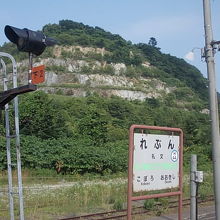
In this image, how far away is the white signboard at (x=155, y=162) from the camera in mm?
5801

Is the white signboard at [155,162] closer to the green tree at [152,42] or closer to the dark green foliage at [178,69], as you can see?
the dark green foliage at [178,69]

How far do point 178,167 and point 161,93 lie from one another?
114173 millimetres

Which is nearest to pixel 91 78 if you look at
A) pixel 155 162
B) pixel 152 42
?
pixel 152 42

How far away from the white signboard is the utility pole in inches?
46.0

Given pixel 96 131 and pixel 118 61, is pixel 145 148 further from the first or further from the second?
pixel 118 61

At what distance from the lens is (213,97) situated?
25.5ft

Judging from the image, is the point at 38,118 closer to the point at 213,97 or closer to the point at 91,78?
the point at 213,97

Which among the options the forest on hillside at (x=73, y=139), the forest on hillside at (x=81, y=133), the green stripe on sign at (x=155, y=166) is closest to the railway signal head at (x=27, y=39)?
the forest on hillside at (x=81, y=133)

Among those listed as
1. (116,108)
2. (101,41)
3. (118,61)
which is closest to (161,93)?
(118,61)

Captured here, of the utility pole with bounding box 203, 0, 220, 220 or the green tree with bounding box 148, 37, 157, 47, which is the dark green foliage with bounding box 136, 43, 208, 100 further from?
the utility pole with bounding box 203, 0, 220, 220

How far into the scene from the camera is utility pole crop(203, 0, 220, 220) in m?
7.54

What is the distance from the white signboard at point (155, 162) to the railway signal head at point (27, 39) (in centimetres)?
210

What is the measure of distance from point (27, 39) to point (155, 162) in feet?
9.66

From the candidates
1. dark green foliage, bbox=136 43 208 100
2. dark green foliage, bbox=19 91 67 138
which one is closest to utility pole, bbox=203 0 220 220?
dark green foliage, bbox=19 91 67 138
